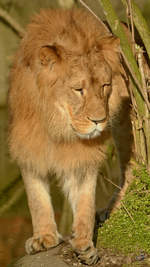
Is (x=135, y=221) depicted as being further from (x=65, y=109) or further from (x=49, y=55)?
(x=49, y=55)

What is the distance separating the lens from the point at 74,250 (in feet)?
13.5

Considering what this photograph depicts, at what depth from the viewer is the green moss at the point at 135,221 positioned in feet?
13.3

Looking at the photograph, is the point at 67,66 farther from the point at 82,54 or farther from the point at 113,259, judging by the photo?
the point at 113,259

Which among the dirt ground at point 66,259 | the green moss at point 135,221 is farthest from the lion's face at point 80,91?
the dirt ground at point 66,259

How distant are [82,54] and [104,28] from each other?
0.50 m

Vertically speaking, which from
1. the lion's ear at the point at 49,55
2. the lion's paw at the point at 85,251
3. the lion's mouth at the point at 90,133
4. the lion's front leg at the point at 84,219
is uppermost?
the lion's ear at the point at 49,55

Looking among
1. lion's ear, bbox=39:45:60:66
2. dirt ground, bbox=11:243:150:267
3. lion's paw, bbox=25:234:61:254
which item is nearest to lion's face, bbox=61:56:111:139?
lion's ear, bbox=39:45:60:66

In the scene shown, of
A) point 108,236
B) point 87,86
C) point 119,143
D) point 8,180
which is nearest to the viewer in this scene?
point 87,86

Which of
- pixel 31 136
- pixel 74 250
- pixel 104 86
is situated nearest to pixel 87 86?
pixel 104 86

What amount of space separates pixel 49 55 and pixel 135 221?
4.00ft

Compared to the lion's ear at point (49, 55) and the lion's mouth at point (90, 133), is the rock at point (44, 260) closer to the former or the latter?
the lion's mouth at point (90, 133)

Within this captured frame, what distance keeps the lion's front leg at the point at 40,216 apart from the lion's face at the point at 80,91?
2.52ft

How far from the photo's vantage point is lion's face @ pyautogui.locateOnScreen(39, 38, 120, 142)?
3.61 meters

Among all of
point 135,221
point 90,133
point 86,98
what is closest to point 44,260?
point 135,221
